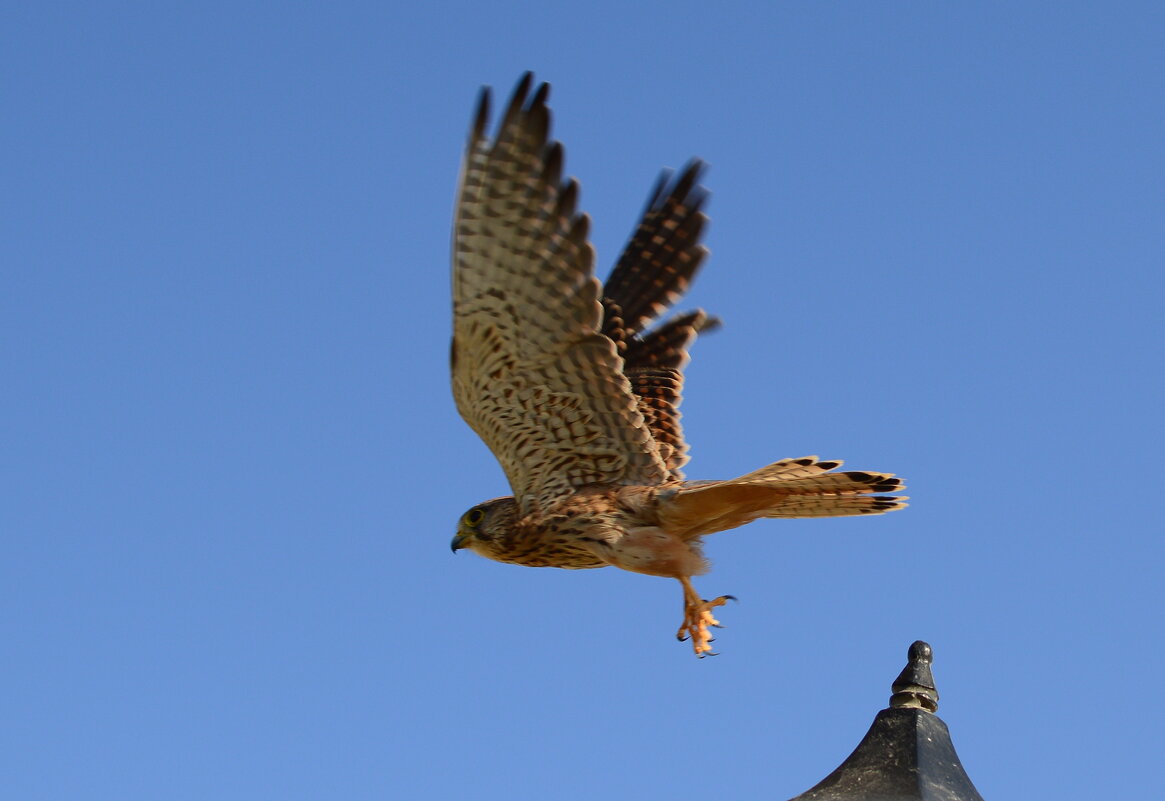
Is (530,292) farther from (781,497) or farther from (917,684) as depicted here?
(917,684)

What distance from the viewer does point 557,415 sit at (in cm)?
639

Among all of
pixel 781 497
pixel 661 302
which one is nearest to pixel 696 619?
pixel 781 497

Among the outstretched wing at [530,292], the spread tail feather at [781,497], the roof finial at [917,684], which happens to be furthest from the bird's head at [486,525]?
the roof finial at [917,684]

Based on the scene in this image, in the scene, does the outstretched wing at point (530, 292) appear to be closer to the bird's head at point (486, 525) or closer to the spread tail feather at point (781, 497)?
the spread tail feather at point (781, 497)

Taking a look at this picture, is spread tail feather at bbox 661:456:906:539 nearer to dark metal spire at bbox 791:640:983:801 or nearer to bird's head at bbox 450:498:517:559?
bird's head at bbox 450:498:517:559

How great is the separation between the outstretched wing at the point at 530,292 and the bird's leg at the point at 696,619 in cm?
72

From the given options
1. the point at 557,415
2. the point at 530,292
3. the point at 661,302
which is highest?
the point at 661,302

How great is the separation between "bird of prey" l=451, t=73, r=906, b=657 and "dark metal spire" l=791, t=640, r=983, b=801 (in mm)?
2643

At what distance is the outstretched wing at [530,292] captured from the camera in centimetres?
606

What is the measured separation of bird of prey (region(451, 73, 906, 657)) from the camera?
6.06 m

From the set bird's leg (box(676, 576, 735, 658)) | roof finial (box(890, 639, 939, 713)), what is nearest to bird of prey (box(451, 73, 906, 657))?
bird's leg (box(676, 576, 735, 658))

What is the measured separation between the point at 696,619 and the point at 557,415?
1083 millimetres

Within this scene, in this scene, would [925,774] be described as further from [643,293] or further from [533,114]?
[643,293]

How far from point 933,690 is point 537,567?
12.0 ft
